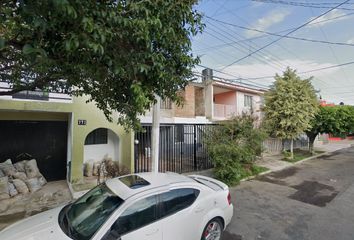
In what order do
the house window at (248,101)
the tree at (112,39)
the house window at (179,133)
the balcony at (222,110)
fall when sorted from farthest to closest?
1. the house window at (248,101)
2. the balcony at (222,110)
3. the house window at (179,133)
4. the tree at (112,39)

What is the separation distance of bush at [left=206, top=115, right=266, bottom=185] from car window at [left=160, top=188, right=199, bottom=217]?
4.76 meters

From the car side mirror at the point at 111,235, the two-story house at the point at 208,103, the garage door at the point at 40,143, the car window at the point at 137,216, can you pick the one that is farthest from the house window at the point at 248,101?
the car side mirror at the point at 111,235

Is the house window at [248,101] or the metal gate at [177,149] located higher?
the house window at [248,101]

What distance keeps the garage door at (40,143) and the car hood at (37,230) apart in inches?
229

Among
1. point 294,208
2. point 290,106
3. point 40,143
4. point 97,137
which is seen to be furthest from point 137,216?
point 290,106

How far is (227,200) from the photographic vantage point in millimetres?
4238

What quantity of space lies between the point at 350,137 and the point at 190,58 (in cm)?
4171

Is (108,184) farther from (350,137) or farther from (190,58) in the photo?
(350,137)

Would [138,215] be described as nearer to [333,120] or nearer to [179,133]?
[179,133]

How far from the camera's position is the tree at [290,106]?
13.0 m

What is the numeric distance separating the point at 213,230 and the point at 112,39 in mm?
3677

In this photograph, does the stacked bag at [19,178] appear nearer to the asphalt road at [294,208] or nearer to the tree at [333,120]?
the asphalt road at [294,208]

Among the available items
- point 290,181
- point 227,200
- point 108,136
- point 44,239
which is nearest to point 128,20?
point 44,239

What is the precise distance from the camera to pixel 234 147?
8.43m
